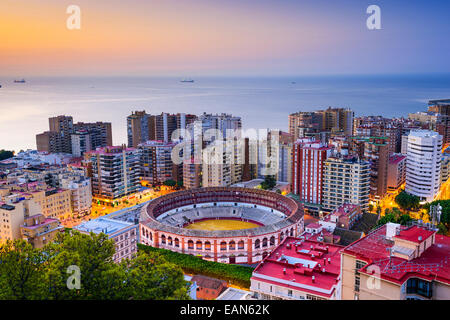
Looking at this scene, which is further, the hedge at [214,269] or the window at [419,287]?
the hedge at [214,269]

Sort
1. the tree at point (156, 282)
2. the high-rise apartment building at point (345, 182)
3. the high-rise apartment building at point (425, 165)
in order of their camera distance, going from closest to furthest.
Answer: the tree at point (156, 282), the high-rise apartment building at point (345, 182), the high-rise apartment building at point (425, 165)

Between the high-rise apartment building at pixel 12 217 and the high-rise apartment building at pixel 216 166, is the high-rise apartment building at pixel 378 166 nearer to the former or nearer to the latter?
the high-rise apartment building at pixel 216 166

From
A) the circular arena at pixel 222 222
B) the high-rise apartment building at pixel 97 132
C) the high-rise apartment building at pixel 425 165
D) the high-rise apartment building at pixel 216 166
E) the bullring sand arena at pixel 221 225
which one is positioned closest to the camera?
the circular arena at pixel 222 222

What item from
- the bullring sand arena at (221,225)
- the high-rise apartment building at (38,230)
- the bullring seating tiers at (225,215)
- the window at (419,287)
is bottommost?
the bullring sand arena at (221,225)

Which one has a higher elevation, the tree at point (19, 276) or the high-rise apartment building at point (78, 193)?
the tree at point (19, 276)

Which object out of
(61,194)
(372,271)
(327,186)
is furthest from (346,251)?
(61,194)

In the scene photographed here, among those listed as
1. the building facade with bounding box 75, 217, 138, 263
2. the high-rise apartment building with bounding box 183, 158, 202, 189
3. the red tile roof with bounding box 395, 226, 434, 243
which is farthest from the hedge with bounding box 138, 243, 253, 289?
the high-rise apartment building with bounding box 183, 158, 202, 189

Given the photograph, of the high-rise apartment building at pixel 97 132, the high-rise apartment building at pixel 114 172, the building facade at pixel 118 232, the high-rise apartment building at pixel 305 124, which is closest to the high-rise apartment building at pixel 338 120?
the high-rise apartment building at pixel 305 124

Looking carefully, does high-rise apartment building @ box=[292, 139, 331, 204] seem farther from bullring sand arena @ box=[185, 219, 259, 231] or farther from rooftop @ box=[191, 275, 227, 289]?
rooftop @ box=[191, 275, 227, 289]
